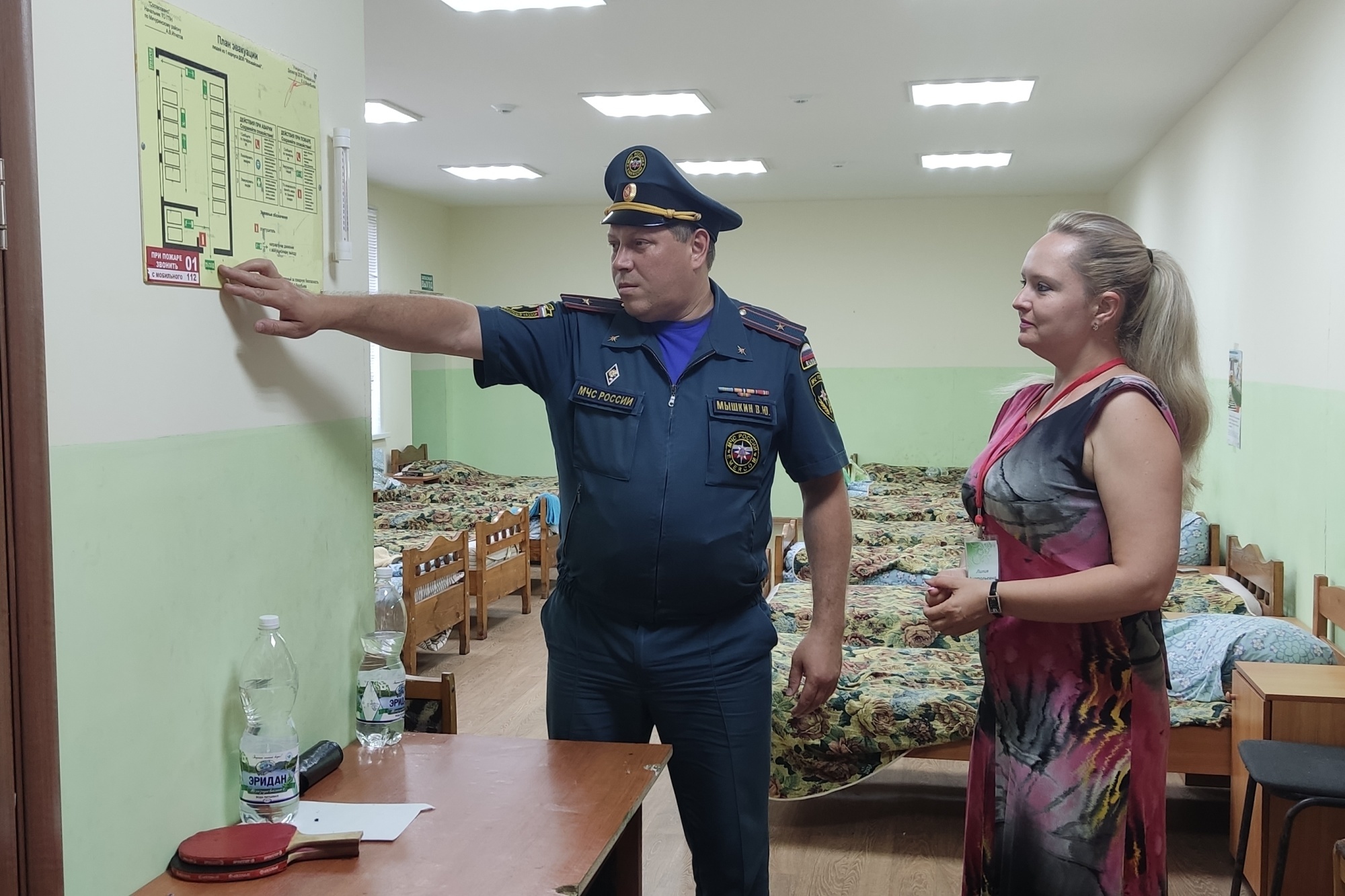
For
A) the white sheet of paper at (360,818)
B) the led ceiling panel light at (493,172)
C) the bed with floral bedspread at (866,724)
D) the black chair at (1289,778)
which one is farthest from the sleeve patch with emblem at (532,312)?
the led ceiling panel light at (493,172)

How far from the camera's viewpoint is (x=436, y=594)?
502 cm

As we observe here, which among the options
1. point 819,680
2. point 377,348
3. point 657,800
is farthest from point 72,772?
point 377,348

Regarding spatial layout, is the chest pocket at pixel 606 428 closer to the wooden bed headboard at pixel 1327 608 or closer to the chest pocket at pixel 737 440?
the chest pocket at pixel 737 440

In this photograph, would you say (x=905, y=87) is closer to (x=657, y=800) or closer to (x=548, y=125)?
(x=548, y=125)

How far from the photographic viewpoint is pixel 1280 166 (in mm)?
4465

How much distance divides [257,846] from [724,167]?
674 centimetres

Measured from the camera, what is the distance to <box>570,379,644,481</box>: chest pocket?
1.91 m

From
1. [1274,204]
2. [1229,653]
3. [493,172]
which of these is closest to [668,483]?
[1229,653]

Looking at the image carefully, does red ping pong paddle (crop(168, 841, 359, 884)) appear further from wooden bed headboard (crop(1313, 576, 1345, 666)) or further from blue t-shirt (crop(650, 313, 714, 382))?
wooden bed headboard (crop(1313, 576, 1345, 666))

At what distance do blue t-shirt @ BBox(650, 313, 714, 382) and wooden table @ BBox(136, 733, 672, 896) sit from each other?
667 mm

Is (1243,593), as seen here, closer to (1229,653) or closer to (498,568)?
(1229,653)

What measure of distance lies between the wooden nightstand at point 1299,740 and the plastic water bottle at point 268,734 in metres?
2.31

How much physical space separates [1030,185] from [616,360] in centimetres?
739

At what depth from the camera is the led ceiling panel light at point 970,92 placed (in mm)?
5426
